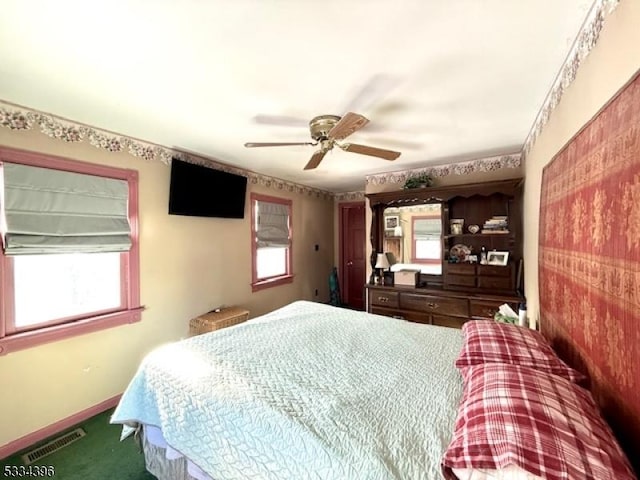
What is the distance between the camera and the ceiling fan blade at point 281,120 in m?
2.13

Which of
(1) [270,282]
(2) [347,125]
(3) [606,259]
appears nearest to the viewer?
(3) [606,259]

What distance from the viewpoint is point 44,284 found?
7.13 ft

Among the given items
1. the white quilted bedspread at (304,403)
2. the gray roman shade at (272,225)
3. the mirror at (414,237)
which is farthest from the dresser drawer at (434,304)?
the gray roman shade at (272,225)

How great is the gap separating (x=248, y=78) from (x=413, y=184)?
101 inches

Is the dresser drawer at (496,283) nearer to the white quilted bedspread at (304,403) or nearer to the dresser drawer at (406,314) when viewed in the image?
the dresser drawer at (406,314)

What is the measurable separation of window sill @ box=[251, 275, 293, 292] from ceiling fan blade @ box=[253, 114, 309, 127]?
91.3 inches

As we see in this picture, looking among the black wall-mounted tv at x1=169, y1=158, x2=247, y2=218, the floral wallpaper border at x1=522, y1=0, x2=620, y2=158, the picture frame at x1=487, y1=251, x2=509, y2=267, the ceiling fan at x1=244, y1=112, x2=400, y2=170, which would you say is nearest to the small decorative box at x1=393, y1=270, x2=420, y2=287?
the picture frame at x1=487, y1=251, x2=509, y2=267

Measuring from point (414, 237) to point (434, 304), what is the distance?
93 cm

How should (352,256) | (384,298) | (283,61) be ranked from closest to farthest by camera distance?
1. (283,61)
2. (384,298)
3. (352,256)

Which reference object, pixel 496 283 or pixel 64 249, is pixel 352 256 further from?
pixel 64 249

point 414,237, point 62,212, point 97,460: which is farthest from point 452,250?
point 62,212

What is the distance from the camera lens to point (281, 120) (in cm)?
218

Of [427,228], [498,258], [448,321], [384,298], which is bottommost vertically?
[448,321]

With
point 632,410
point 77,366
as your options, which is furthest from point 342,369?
point 77,366
